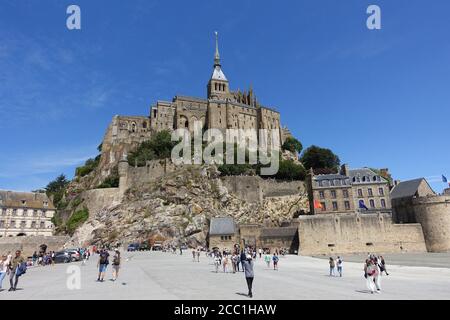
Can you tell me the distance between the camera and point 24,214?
46.7 m

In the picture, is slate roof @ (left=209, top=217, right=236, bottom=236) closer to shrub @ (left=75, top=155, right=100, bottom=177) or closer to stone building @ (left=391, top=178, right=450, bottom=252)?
stone building @ (left=391, top=178, right=450, bottom=252)

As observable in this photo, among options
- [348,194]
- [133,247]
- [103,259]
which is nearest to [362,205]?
[348,194]

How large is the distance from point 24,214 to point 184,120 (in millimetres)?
39661

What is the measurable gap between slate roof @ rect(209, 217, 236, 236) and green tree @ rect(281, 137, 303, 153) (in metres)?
40.5

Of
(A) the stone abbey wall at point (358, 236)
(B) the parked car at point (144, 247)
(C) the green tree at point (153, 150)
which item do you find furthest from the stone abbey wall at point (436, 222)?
(C) the green tree at point (153, 150)

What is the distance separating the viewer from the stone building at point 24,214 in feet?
147

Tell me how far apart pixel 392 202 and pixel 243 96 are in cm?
5665

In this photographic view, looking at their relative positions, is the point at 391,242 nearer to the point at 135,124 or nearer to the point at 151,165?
the point at 151,165

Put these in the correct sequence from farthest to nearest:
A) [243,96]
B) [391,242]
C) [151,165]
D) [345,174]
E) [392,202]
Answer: [243,96], [151,165], [345,174], [392,202], [391,242]

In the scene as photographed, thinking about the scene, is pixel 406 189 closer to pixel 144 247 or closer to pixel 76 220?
pixel 144 247

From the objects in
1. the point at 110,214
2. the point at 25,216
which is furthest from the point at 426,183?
the point at 25,216

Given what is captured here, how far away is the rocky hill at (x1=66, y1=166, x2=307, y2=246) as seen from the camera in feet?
140

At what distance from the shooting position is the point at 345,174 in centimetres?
4544

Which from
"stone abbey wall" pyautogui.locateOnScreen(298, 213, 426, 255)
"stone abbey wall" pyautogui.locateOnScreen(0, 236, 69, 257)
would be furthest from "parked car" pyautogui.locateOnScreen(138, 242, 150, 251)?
"stone abbey wall" pyautogui.locateOnScreen(298, 213, 426, 255)
